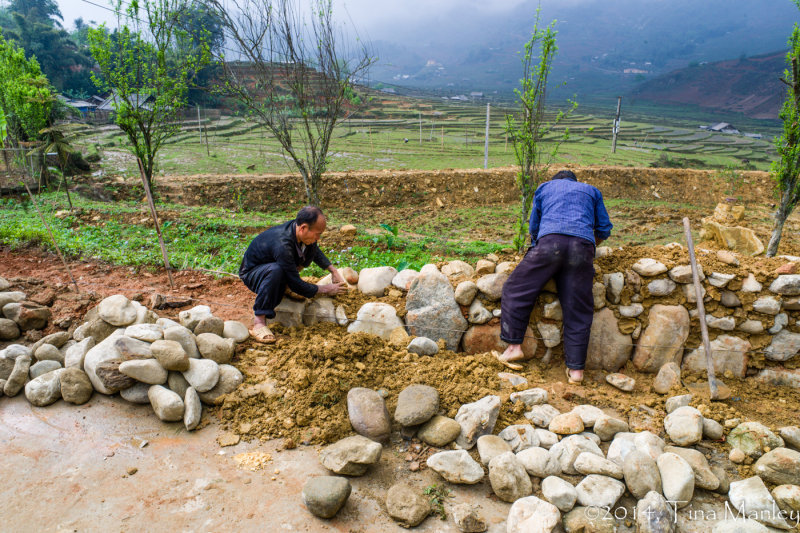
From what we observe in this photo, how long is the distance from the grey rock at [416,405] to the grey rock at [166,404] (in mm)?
1307

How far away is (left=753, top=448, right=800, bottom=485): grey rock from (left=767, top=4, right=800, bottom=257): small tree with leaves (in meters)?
5.01

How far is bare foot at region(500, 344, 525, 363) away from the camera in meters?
3.38

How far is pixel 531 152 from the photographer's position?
641cm

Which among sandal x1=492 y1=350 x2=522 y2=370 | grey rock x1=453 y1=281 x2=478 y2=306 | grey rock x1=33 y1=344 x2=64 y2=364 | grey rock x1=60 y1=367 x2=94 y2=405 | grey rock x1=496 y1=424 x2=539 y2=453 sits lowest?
grey rock x1=496 y1=424 x2=539 y2=453

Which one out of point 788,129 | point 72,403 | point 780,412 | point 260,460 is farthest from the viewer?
point 788,129

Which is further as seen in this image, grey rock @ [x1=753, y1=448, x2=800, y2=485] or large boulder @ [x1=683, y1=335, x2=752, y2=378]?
large boulder @ [x1=683, y1=335, x2=752, y2=378]

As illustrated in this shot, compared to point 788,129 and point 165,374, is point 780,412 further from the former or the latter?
point 788,129

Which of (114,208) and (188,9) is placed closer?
(188,9)

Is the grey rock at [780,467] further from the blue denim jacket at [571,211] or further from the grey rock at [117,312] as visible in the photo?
the grey rock at [117,312]

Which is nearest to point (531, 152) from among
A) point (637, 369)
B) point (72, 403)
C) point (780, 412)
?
point (637, 369)

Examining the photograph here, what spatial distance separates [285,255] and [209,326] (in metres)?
0.75

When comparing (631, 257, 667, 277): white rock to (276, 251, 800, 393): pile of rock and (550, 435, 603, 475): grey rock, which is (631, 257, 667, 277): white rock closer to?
(276, 251, 800, 393): pile of rock

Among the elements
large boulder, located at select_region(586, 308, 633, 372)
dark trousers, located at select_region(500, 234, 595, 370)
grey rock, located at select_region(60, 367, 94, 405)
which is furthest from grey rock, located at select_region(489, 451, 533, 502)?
grey rock, located at select_region(60, 367, 94, 405)

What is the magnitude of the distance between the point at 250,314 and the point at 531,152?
183 inches
